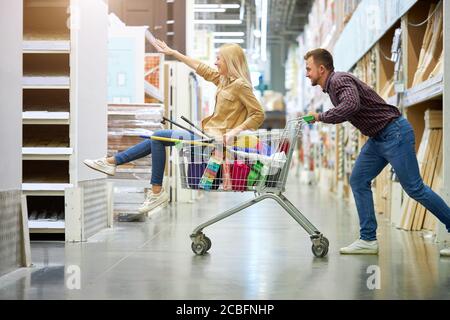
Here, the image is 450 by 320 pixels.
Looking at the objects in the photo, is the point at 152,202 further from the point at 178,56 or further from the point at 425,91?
the point at 425,91

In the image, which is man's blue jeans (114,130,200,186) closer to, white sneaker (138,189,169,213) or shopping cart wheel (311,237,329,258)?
white sneaker (138,189,169,213)

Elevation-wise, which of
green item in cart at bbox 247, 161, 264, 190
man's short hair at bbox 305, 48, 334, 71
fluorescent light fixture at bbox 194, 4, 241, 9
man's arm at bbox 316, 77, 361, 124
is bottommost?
green item in cart at bbox 247, 161, 264, 190

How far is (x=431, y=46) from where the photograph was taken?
23.1ft

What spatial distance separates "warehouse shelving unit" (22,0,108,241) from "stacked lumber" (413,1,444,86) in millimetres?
3165

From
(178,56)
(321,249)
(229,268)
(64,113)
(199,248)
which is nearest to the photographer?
(229,268)

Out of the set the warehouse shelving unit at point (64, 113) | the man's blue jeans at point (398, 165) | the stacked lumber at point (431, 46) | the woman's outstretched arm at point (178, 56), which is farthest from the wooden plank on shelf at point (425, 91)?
the warehouse shelving unit at point (64, 113)

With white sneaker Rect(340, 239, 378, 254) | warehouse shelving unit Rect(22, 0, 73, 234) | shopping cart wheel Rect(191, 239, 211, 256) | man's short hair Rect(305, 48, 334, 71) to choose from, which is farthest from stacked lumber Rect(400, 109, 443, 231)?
warehouse shelving unit Rect(22, 0, 73, 234)

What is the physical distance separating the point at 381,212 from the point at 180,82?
4.19 meters

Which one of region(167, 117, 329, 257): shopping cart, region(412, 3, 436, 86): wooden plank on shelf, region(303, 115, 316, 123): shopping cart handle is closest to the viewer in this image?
region(303, 115, 316, 123): shopping cart handle

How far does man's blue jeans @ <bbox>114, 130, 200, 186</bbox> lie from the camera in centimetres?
502

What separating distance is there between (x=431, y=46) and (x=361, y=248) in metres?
2.75

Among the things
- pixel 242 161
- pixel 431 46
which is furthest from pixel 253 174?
pixel 431 46
